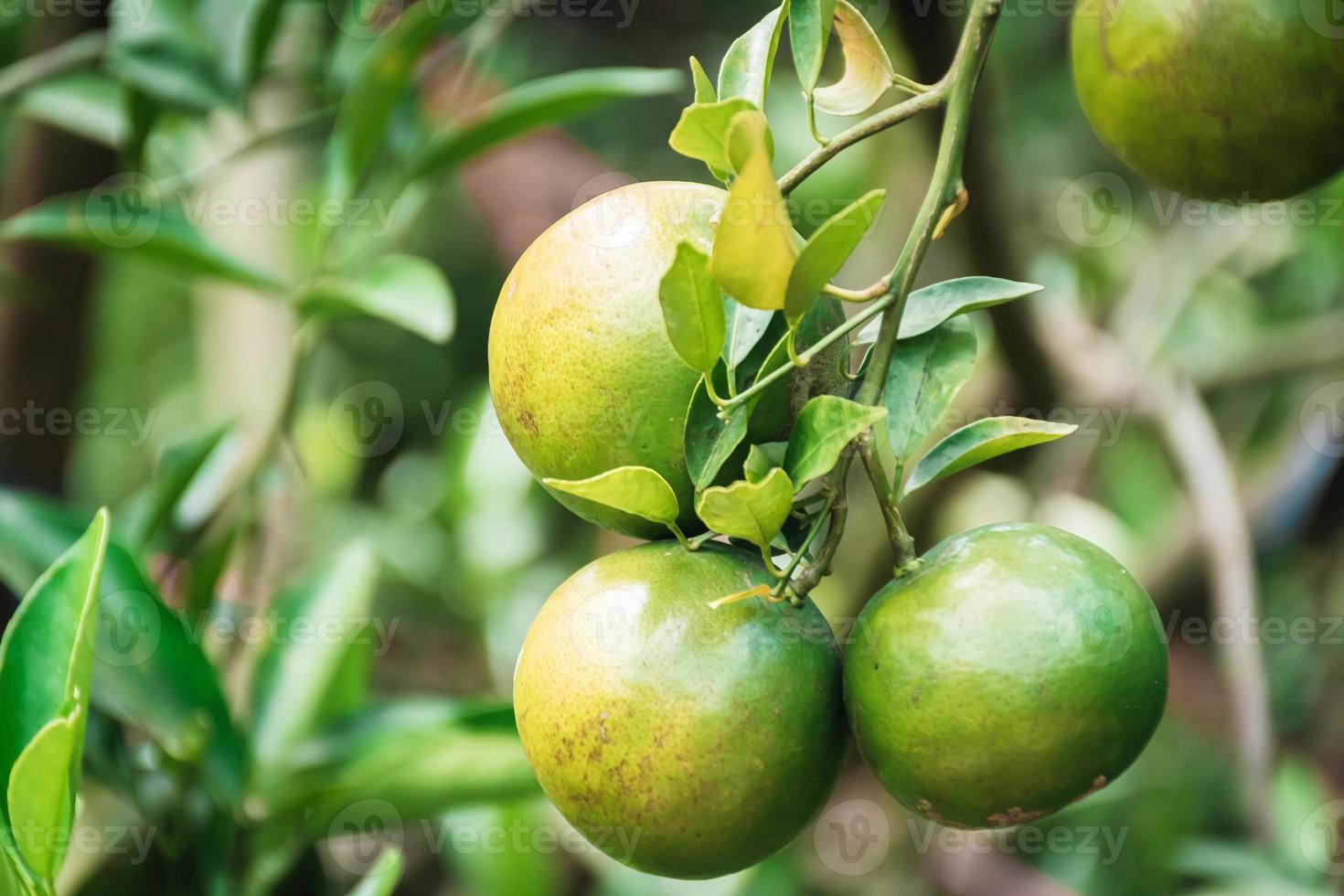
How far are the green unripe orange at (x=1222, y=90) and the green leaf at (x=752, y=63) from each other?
177 mm

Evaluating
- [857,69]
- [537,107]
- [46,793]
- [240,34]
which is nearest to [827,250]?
[857,69]

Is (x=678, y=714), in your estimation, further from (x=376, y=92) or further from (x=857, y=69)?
(x=376, y=92)

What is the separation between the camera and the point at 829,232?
44 centimetres

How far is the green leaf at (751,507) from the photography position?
1.51 ft

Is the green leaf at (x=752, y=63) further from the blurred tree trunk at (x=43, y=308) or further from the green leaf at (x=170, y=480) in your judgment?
the blurred tree trunk at (x=43, y=308)

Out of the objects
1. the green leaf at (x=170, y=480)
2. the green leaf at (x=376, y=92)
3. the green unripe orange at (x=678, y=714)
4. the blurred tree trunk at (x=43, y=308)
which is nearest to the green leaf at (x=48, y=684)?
the green unripe orange at (x=678, y=714)

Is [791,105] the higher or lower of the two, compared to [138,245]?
lower

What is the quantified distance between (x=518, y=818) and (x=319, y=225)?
61cm

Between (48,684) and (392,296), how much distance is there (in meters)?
0.35

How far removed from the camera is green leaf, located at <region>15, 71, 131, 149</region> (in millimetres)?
1103

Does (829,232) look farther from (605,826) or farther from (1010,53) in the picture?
(1010,53)

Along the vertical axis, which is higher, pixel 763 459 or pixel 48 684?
pixel 763 459

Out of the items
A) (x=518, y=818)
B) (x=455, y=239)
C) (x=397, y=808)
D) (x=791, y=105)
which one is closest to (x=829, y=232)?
(x=397, y=808)

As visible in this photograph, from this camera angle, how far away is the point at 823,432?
468mm
